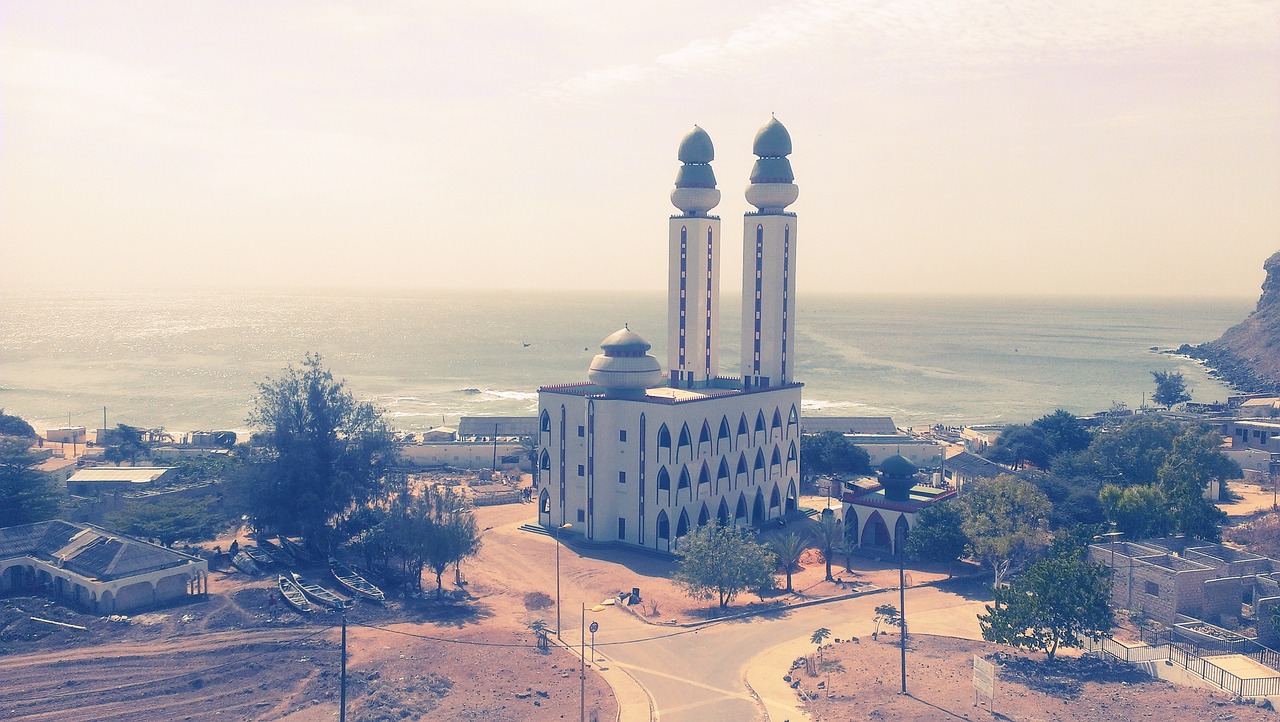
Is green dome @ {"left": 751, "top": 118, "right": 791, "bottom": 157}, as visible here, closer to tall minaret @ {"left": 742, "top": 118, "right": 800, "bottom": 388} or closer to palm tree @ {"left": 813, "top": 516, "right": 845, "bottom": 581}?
tall minaret @ {"left": 742, "top": 118, "right": 800, "bottom": 388}

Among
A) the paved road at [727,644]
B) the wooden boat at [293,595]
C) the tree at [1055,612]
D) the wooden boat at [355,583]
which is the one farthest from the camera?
the wooden boat at [355,583]

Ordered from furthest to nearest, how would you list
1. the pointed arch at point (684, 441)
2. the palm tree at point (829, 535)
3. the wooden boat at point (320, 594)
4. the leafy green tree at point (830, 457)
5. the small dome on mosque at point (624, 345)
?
the leafy green tree at point (830, 457), the small dome on mosque at point (624, 345), the pointed arch at point (684, 441), the palm tree at point (829, 535), the wooden boat at point (320, 594)

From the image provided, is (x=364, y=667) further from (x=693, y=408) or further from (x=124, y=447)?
(x=124, y=447)

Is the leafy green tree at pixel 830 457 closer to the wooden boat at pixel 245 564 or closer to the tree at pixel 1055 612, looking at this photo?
the tree at pixel 1055 612

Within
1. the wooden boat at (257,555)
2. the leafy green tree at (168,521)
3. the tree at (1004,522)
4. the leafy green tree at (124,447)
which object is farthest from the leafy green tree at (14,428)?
the tree at (1004,522)

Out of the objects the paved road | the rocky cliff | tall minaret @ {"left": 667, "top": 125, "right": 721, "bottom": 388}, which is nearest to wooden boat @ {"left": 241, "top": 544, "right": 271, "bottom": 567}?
the paved road

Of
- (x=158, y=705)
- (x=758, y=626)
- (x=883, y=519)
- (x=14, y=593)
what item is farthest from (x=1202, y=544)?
(x=14, y=593)

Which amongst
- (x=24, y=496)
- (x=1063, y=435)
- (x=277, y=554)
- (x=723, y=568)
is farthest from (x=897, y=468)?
(x=24, y=496)

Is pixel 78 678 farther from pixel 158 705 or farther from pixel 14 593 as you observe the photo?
pixel 14 593
